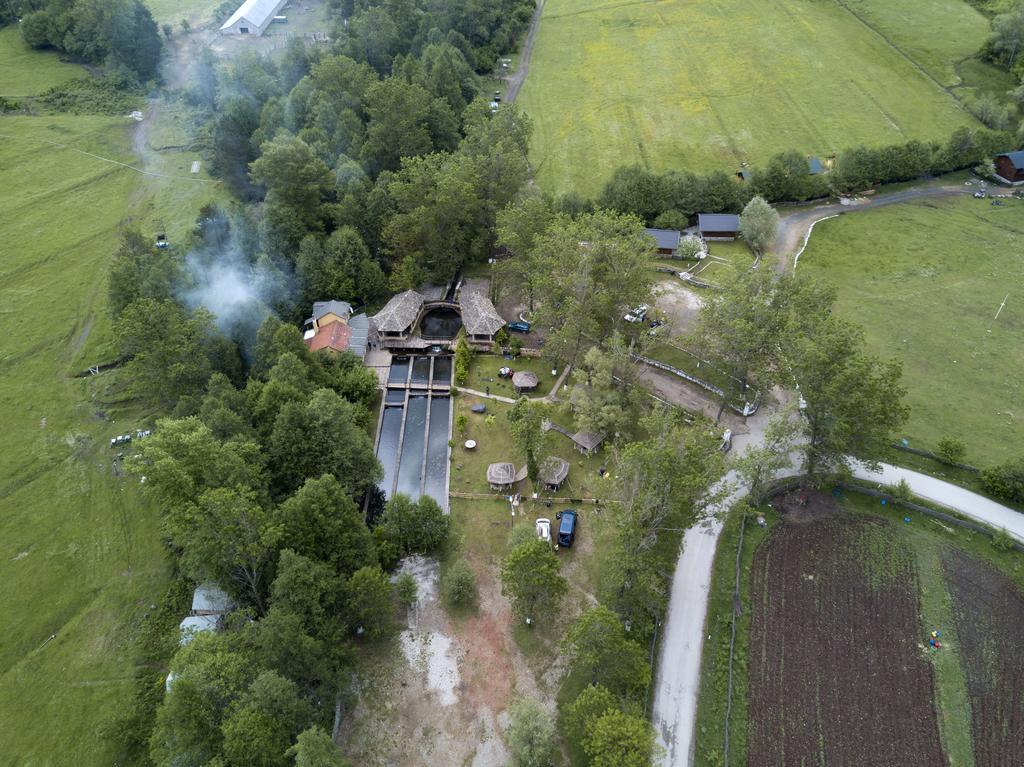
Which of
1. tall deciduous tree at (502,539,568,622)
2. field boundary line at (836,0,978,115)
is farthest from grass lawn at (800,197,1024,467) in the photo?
tall deciduous tree at (502,539,568,622)

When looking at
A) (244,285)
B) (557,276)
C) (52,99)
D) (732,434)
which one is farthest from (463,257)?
(52,99)

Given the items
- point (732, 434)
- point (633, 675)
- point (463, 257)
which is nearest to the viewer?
point (633, 675)

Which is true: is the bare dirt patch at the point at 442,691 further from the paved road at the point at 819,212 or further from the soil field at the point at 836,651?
the paved road at the point at 819,212

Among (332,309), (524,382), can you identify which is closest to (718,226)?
(524,382)

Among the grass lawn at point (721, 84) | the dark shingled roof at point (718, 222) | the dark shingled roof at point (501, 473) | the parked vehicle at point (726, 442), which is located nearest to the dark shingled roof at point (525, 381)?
the dark shingled roof at point (501, 473)

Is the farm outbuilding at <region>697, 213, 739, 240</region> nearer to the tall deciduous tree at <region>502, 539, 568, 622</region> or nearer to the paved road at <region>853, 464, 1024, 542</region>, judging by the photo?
the paved road at <region>853, 464, 1024, 542</region>

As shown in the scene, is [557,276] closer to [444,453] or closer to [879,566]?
[444,453]
